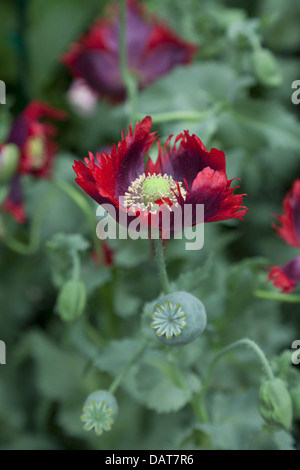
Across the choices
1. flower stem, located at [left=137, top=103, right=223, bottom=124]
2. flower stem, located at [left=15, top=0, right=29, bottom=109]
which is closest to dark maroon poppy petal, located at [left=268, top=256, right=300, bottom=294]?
flower stem, located at [left=137, top=103, right=223, bottom=124]

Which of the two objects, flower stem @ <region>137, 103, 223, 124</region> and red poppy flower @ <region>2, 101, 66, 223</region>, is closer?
flower stem @ <region>137, 103, 223, 124</region>

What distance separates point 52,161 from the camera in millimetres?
859

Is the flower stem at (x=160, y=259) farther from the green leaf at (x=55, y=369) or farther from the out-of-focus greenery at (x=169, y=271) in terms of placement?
the green leaf at (x=55, y=369)

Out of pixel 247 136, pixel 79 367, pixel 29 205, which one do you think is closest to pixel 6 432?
pixel 79 367

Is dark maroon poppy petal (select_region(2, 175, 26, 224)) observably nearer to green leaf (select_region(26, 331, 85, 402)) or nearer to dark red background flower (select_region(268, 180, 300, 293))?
green leaf (select_region(26, 331, 85, 402))

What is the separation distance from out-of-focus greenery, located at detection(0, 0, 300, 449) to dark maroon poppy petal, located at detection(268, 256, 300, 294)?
0.06 m

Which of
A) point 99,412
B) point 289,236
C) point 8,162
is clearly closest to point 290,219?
point 289,236

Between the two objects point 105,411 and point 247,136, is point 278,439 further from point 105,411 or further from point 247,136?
point 247,136

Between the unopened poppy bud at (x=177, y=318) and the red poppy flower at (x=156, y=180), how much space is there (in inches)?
2.1

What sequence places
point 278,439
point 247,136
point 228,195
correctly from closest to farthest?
point 228,195
point 278,439
point 247,136

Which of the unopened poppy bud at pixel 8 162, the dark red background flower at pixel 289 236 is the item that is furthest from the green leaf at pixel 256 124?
the unopened poppy bud at pixel 8 162

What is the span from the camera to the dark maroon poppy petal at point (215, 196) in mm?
388

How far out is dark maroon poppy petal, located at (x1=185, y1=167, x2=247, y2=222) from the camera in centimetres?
39

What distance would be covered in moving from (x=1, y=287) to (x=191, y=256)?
0.97ft
